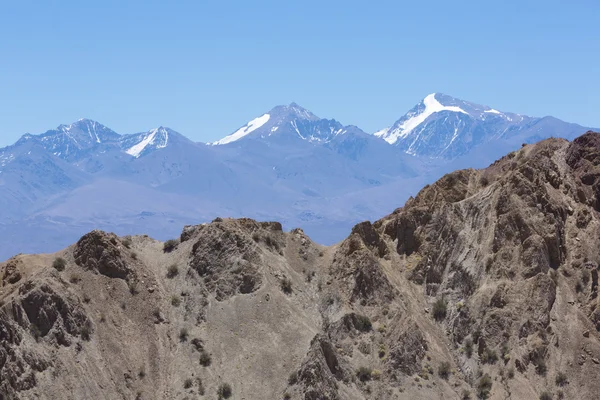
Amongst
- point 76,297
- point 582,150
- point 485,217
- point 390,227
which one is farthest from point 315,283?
Result: point 582,150

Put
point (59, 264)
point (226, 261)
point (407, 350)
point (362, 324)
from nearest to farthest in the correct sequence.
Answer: point (407, 350) < point (59, 264) < point (362, 324) < point (226, 261)

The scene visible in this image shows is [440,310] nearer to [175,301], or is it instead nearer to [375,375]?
[375,375]

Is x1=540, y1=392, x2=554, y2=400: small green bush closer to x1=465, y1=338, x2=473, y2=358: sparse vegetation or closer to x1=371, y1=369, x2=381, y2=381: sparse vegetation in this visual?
x1=465, y1=338, x2=473, y2=358: sparse vegetation

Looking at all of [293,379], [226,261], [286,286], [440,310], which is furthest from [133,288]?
[440,310]

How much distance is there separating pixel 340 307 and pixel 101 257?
872 inches

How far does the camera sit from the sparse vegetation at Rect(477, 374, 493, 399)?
8106 centimetres

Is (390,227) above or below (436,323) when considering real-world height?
above

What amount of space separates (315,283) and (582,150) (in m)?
32.2

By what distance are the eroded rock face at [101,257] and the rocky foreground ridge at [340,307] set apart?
126 mm

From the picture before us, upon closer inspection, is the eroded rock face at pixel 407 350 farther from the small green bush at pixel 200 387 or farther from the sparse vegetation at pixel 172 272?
the sparse vegetation at pixel 172 272

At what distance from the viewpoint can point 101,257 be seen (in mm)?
86062

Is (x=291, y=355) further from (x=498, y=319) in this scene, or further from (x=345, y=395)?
(x=498, y=319)

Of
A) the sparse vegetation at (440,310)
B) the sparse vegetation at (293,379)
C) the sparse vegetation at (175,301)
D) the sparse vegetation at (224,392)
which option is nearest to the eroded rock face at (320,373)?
the sparse vegetation at (293,379)

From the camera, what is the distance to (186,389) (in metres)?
77.6
